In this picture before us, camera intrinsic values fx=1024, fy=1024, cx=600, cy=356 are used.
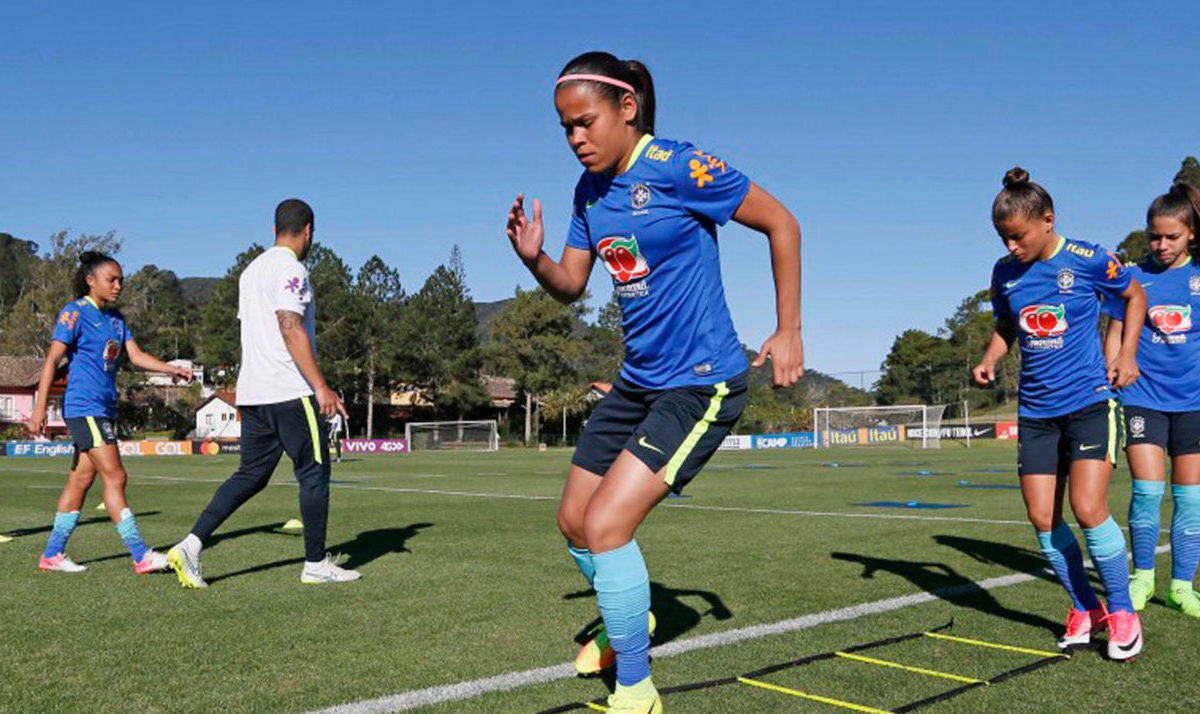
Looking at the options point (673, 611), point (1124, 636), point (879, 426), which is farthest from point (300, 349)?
point (879, 426)

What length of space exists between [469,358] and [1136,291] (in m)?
74.8

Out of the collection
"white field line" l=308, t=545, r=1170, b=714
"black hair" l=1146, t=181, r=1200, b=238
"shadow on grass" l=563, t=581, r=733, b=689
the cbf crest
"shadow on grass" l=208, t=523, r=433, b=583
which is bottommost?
"shadow on grass" l=208, t=523, r=433, b=583

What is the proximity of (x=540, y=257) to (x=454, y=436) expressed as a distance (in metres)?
52.3

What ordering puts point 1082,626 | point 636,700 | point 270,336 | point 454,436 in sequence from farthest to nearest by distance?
1. point 454,436
2. point 270,336
3. point 1082,626
4. point 636,700

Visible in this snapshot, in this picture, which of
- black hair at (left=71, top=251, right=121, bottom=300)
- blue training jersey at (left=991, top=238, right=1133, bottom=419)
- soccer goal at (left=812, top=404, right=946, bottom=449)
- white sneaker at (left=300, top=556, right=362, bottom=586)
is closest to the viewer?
blue training jersey at (left=991, top=238, right=1133, bottom=419)

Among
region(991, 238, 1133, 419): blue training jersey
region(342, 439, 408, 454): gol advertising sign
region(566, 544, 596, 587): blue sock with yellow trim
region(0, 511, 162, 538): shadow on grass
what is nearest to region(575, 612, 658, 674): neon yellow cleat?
region(566, 544, 596, 587): blue sock with yellow trim

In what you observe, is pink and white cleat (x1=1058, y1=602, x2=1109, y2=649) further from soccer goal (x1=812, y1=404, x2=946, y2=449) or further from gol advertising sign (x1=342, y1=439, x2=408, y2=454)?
soccer goal (x1=812, y1=404, x2=946, y2=449)

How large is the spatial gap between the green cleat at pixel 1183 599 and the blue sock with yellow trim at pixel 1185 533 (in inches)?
2.3

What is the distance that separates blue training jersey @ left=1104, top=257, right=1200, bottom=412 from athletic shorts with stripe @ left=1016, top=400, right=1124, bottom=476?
1.19 m

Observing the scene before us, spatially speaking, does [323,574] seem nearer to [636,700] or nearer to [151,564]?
[151,564]

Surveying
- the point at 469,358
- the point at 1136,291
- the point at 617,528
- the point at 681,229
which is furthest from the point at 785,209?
the point at 469,358

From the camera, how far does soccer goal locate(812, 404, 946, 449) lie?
172 ft

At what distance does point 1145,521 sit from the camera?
19.1ft

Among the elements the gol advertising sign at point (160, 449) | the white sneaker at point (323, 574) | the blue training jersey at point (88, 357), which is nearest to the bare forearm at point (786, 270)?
the white sneaker at point (323, 574)
